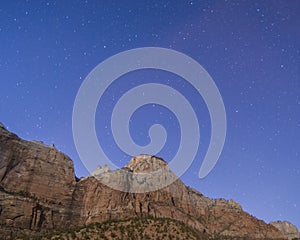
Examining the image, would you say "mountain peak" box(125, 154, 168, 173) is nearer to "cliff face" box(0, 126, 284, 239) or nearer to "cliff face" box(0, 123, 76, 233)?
"cliff face" box(0, 126, 284, 239)

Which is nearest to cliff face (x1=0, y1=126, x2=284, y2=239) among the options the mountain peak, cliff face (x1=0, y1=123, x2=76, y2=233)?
cliff face (x1=0, y1=123, x2=76, y2=233)

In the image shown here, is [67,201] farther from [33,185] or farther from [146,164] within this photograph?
[146,164]

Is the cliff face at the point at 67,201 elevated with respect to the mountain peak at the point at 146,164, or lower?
lower

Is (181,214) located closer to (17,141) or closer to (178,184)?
(178,184)

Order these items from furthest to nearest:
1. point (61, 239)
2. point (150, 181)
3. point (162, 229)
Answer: point (150, 181) < point (162, 229) < point (61, 239)

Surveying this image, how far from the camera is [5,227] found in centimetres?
8900

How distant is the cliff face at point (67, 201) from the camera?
9775cm

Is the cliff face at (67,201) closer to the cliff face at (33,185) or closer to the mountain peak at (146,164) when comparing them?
the cliff face at (33,185)

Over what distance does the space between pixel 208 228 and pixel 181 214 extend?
13.6 m

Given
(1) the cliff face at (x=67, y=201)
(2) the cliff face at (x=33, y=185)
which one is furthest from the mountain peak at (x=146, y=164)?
(2) the cliff face at (x=33, y=185)

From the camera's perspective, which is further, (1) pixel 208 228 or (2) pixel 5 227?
(1) pixel 208 228

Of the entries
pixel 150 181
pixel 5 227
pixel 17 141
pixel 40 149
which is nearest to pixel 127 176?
pixel 150 181

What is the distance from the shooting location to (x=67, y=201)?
369ft

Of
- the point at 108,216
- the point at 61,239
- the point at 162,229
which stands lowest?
the point at 61,239
